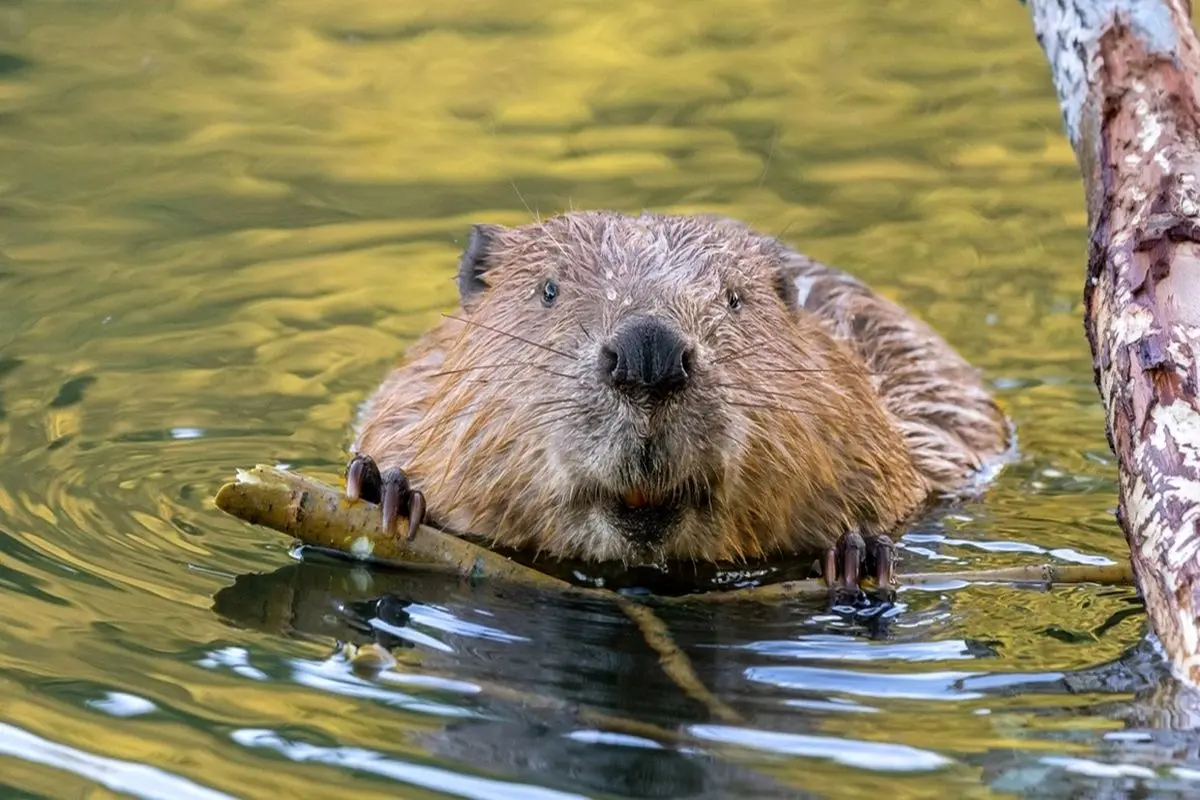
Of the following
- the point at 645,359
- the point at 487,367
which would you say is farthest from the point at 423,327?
the point at 645,359

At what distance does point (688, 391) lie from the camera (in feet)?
13.3

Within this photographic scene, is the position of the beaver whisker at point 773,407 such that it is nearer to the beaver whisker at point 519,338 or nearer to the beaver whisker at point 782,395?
the beaver whisker at point 782,395

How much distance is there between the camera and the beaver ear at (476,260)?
202 inches

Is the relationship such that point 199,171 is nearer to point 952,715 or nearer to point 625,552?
point 625,552

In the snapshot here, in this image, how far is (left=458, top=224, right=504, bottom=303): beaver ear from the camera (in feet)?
16.9

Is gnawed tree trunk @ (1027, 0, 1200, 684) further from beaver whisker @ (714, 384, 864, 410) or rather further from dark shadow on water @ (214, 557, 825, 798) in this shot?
dark shadow on water @ (214, 557, 825, 798)

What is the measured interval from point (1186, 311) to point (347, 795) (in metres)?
1.74

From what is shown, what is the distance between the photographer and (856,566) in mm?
4500

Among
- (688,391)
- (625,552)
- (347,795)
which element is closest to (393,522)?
(625,552)

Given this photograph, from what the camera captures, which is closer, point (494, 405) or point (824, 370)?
point (494, 405)

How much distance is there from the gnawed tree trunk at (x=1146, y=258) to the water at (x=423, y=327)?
287 millimetres

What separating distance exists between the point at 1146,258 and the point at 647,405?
99 centimetres

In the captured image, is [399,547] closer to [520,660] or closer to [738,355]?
[520,660]

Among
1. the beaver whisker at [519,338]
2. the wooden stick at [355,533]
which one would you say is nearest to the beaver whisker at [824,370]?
the beaver whisker at [519,338]
